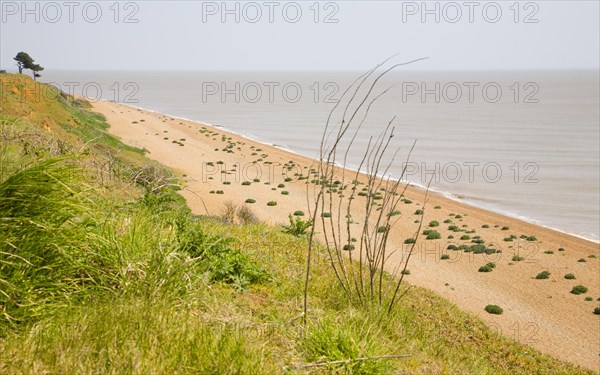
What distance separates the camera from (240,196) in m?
29.0

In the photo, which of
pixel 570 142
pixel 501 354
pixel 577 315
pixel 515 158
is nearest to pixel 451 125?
pixel 570 142

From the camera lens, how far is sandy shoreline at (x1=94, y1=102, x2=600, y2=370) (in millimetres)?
16047

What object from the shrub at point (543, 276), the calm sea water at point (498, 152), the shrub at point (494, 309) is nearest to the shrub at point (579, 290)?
the shrub at point (543, 276)

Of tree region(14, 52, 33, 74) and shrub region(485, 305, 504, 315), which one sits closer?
shrub region(485, 305, 504, 315)

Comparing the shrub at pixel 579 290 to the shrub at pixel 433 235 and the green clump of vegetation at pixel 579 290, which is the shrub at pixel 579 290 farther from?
the shrub at pixel 433 235

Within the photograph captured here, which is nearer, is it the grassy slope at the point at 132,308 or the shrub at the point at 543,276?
the grassy slope at the point at 132,308

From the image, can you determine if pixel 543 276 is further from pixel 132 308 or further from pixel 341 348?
pixel 132 308

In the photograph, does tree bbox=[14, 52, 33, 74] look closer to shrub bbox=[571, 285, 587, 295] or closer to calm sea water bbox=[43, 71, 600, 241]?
calm sea water bbox=[43, 71, 600, 241]

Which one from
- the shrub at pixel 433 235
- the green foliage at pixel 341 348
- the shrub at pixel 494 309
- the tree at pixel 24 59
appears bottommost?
the shrub at pixel 494 309

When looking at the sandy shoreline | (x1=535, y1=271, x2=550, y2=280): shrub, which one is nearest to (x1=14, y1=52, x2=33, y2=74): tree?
the sandy shoreline

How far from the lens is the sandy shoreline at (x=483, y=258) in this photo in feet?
52.6

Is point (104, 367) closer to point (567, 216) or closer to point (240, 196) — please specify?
A: point (240, 196)


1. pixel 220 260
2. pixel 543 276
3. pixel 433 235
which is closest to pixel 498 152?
pixel 433 235

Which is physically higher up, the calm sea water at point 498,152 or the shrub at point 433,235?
the calm sea water at point 498,152
